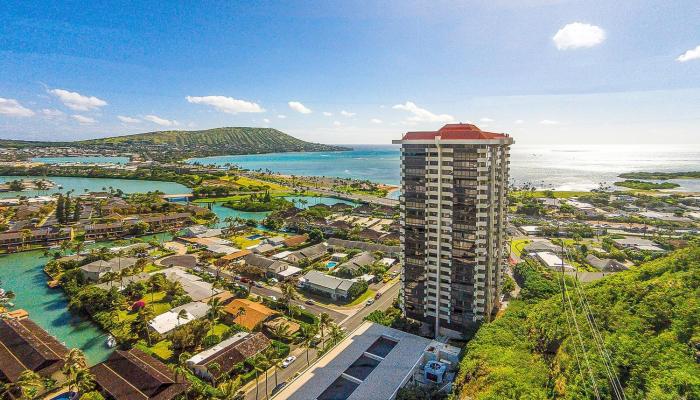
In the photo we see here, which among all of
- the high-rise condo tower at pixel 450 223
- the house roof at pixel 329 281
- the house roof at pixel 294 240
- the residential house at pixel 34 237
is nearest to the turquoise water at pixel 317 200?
the house roof at pixel 294 240

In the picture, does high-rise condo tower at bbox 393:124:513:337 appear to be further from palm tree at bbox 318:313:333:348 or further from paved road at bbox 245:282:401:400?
palm tree at bbox 318:313:333:348

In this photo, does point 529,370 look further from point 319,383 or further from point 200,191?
point 200,191

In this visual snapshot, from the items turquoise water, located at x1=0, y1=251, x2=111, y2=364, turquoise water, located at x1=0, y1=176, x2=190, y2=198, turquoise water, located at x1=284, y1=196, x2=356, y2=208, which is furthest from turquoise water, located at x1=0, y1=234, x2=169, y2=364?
turquoise water, located at x1=0, y1=176, x2=190, y2=198

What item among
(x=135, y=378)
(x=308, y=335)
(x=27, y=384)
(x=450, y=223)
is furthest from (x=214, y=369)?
(x=450, y=223)

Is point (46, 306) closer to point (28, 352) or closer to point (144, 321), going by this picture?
point (28, 352)

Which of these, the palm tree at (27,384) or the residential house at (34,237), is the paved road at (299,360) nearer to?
the palm tree at (27,384)
